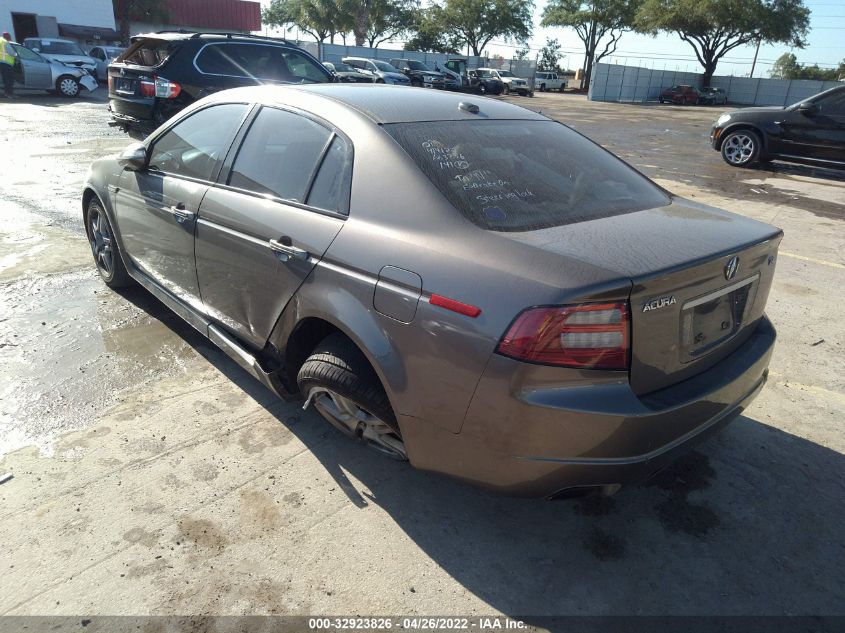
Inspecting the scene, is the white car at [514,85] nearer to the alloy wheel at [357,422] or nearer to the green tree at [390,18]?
the green tree at [390,18]

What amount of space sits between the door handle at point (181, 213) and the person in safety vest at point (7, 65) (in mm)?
18443

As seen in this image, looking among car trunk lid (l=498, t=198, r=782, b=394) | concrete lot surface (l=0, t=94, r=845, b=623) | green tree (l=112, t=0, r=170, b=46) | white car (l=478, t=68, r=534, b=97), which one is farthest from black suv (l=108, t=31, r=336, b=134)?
green tree (l=112, t=0, r=170, b=46)

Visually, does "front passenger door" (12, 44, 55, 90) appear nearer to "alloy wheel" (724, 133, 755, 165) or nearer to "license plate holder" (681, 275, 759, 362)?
"alloy wheel" (724, 133, 755, 165)

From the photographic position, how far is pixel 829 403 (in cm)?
353

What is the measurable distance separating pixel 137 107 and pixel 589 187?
802 cm

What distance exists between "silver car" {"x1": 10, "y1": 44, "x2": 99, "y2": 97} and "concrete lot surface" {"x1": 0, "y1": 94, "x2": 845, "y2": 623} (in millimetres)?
17969

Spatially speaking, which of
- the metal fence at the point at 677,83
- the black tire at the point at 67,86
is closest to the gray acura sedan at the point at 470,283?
the black tire at the point at 67,86

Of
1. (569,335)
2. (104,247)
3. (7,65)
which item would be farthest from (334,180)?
(7,65)

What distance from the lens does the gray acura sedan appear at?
1.97m

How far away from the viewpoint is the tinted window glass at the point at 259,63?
28.2 feet

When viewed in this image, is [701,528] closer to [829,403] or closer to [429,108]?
[829,403]

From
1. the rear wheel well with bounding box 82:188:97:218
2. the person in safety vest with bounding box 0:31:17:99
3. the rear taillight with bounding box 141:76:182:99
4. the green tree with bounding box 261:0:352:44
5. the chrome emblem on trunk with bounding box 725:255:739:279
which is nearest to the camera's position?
the chrome emblem on trunk with bounding box 725:255:739:279

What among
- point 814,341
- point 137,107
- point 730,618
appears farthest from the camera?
point 137,107

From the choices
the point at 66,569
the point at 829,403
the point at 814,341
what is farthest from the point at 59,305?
the point at 814,341
